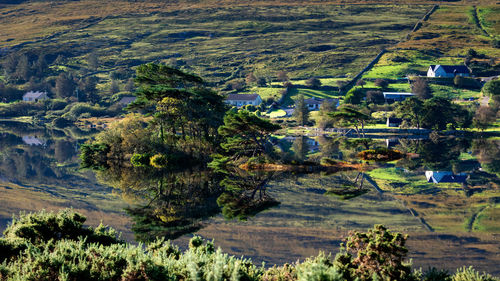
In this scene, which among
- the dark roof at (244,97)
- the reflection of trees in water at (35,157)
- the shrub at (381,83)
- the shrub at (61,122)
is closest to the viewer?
the reflection of trees in water at (35,157)

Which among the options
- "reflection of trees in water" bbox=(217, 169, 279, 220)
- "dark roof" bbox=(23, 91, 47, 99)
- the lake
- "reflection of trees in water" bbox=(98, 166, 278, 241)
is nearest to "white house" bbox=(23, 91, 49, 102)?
"dark roof" bbox=(23, 91, 47, 99)

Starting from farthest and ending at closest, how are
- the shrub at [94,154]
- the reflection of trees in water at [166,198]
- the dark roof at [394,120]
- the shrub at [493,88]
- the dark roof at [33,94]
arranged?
the dark roof at [33,94]
the shrub at [493,88]
the dark roof at [394,120]
the shrub at [94,154]
the reflection of trees in water at [166,198]

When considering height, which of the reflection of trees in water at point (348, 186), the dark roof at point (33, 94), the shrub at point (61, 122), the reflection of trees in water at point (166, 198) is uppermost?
the reflection of trees in water at point (166, 198)

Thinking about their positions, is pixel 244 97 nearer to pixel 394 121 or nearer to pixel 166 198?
pixel 394 121

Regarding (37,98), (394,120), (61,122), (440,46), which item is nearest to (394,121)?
(394,120)

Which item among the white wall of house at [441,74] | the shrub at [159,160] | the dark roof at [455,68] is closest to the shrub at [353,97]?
the white wall of house at [441,74]

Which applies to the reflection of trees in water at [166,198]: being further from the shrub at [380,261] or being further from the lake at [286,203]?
the shrub at [380,261]

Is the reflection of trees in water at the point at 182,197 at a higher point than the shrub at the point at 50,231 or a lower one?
lower
